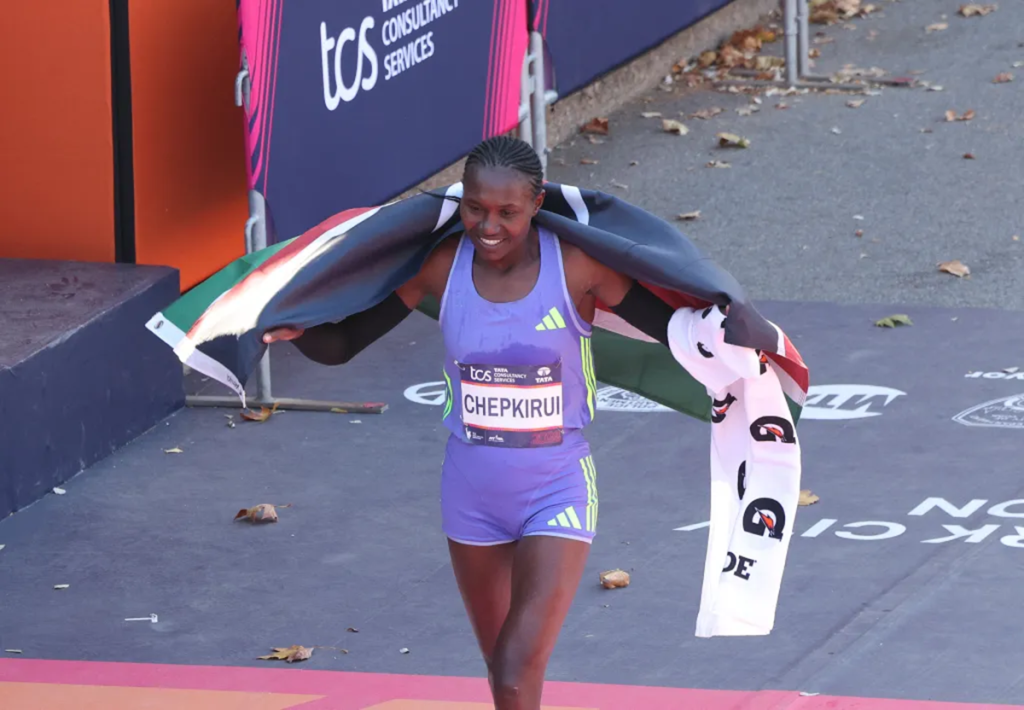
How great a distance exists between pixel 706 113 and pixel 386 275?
10.2 m

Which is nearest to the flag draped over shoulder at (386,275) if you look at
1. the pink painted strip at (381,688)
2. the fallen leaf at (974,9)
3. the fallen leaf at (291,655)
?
the pink painted strip at (381,688)

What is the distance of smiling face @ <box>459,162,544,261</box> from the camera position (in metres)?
4.60

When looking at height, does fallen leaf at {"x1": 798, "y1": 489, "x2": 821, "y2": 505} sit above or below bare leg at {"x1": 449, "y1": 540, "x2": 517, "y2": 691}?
below

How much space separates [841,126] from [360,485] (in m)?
7.36

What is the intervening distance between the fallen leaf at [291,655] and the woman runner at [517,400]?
1581 millimetres

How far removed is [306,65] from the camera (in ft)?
29.6

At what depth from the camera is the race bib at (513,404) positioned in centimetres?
480

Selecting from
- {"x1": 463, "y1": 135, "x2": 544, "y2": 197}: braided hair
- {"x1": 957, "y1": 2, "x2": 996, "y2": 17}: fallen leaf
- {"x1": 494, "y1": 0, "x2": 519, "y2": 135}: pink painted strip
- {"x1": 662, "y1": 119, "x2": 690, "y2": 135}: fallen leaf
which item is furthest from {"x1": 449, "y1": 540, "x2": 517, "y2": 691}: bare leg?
{"x1": 957, "y1": 2, "x2": 996, "y2": 17}: fallen leaf

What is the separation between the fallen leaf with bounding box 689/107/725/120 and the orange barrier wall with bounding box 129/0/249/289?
5923mm

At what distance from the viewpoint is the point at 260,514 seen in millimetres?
7801

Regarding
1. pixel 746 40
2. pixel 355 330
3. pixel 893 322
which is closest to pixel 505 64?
pixel 893 322

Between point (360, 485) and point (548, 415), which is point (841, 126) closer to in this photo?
point (360, 485)

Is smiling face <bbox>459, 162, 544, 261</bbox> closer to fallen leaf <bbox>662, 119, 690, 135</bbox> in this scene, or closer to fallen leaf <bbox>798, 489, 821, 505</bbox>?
fallen leaf <bbox>798, 489, 821, 505</bbox>

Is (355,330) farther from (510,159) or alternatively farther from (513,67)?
(513,67)
